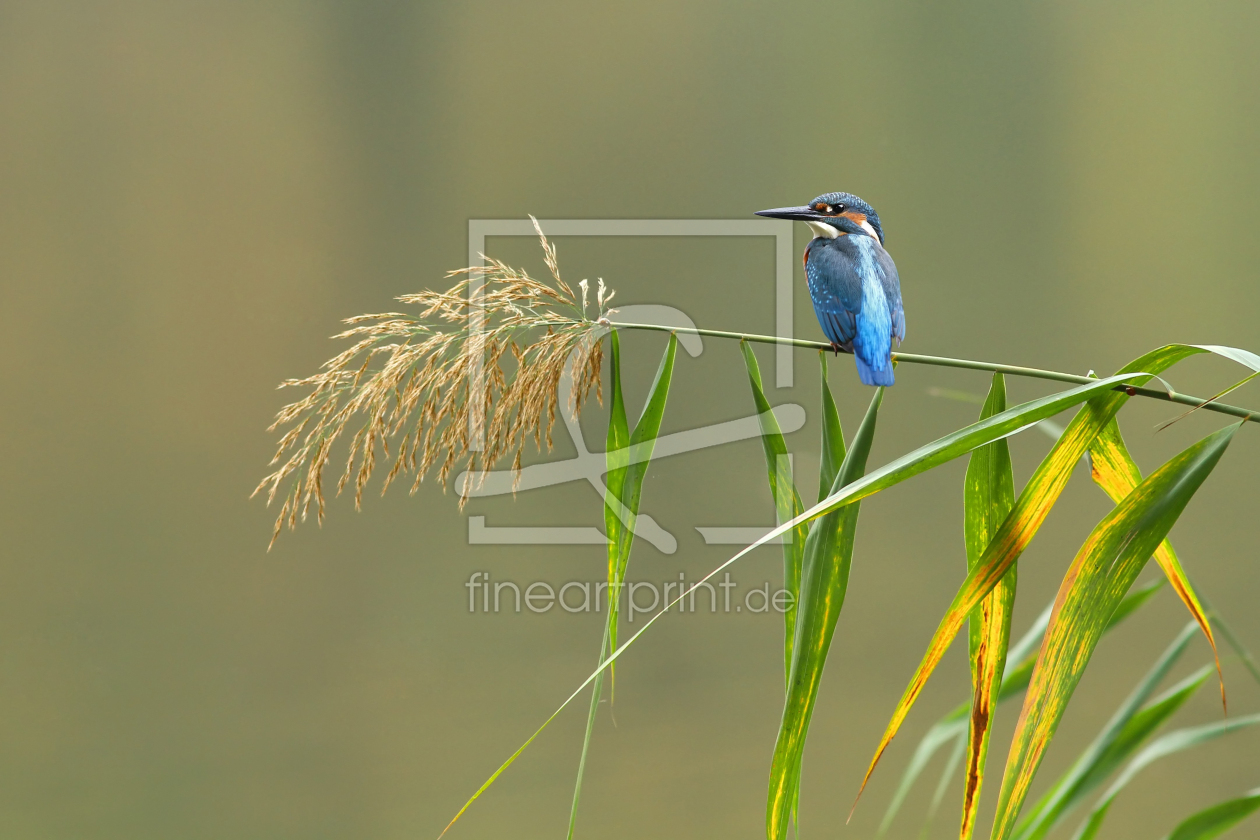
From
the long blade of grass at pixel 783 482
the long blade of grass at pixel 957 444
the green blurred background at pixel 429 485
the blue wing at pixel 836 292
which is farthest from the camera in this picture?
the green blurred background at pixel 429 485

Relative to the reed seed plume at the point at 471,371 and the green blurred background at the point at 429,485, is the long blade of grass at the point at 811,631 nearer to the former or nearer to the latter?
the reed seed plume at the point at 471,371

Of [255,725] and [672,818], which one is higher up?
[255,725]

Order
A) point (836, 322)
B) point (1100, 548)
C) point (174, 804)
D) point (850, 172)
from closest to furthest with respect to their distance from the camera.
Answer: point (1100, 548) < point (836, 322) < point (174, 804) < point (850, 172)

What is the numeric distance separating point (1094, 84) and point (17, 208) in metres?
1.83

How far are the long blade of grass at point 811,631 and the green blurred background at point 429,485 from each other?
925mm

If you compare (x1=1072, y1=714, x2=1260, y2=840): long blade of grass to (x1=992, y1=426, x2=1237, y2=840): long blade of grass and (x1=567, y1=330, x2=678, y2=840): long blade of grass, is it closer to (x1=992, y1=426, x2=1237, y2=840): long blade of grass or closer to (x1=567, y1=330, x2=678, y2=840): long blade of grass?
(x1=992, y1=426, x2=1237, y2=840): long blade of grass

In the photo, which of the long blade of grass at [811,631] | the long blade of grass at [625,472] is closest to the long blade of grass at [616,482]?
the long blade of grass at [625,472]

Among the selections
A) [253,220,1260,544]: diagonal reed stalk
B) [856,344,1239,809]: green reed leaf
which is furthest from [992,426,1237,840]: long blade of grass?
[253,220,1260,544]: diagonal reed stalk

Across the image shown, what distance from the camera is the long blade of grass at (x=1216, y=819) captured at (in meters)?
0.53

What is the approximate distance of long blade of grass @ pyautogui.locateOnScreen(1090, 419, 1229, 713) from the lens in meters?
0.45

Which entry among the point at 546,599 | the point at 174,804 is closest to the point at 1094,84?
the point at 546,599

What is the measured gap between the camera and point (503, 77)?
1.40 m

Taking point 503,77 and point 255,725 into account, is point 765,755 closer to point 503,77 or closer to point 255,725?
point 255,725

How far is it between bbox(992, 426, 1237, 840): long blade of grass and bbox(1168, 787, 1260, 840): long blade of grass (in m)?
0.27
